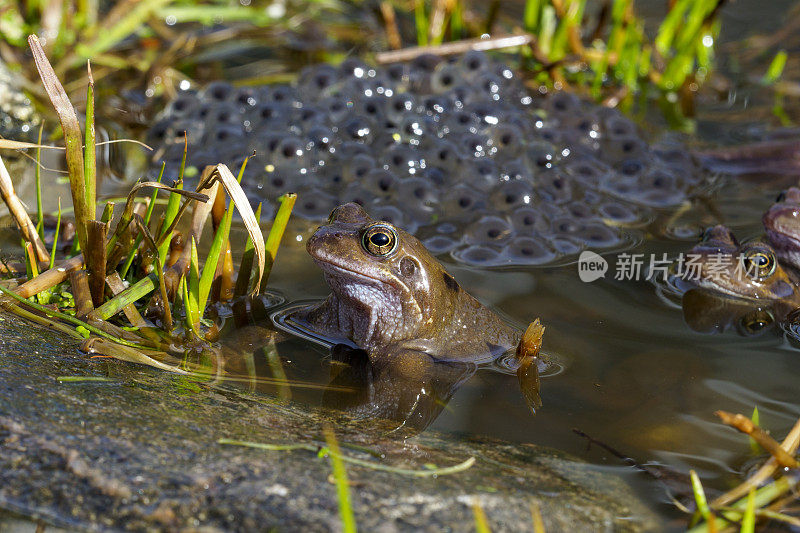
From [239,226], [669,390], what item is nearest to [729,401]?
[669,390]

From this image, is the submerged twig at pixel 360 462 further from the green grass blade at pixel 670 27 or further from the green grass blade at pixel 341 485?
the green grass blade at pixel 670 27

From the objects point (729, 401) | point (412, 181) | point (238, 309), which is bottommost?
point (729, 401)

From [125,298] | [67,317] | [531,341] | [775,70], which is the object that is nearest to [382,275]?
[531,341]

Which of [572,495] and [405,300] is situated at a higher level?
[405,300]

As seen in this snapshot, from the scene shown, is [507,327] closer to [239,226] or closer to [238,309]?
[238,309]

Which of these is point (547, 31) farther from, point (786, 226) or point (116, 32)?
point (116, 32)

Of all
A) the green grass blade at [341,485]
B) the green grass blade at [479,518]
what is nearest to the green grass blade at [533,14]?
the green grass blade at [341,485]
